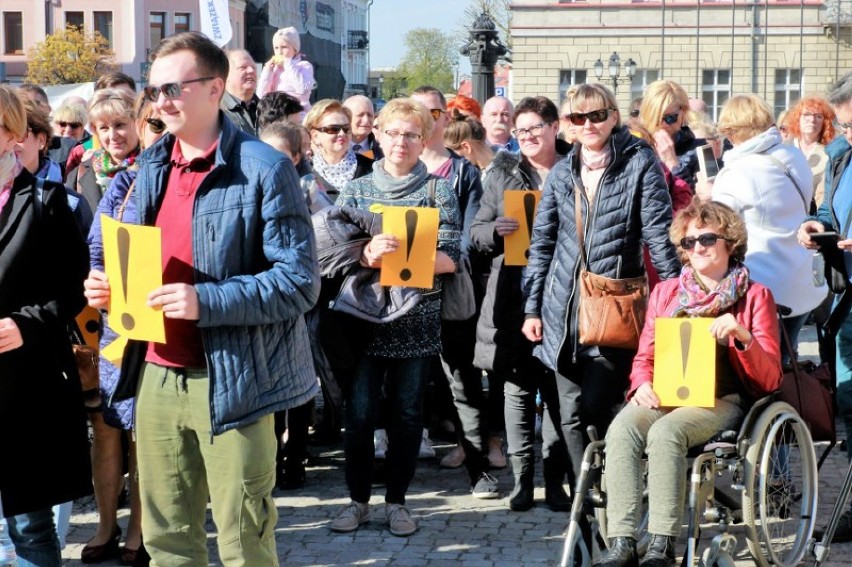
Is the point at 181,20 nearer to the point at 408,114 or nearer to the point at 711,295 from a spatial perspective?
the point at 408,114

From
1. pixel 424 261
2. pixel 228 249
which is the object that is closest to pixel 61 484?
pixel 228 249

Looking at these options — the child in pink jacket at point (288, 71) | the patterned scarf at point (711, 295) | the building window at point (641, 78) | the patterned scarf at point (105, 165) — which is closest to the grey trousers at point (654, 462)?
the patterned scarf at point (711, 295)

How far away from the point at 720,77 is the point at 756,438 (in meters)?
52.5

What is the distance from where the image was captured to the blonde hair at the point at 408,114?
6188 mm

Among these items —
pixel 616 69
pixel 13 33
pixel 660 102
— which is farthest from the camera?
pixel 13 33

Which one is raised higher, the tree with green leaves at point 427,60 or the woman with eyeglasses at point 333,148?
the tree with green leaves at point 427,60

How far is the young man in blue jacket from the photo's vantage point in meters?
3.95

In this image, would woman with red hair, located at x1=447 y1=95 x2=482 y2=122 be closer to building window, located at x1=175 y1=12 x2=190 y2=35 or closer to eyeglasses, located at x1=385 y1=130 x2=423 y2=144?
eyeglasses, located at x1=385 y1=130 x2=423 y2=144

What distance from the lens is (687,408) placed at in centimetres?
534

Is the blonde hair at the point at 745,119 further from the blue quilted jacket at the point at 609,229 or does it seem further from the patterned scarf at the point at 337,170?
the patterned scarf at the point at 337,170

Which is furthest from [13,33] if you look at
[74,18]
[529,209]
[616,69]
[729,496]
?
[729,496]

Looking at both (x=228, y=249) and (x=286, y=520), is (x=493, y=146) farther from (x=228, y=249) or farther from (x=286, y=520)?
(x=228, y=249)

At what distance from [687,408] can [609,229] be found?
93cm

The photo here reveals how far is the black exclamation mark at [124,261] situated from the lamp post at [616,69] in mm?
45799
